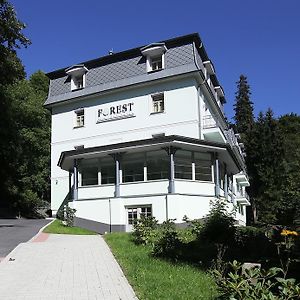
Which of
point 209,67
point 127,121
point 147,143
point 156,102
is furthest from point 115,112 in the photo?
point 147,143

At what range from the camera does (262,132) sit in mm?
54062

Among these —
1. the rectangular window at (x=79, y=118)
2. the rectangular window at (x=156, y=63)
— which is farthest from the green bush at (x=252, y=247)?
the rectangular window at (x=79, y=118)

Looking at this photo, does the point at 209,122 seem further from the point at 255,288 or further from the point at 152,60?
the point at 255,288

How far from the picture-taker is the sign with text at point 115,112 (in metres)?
31.3

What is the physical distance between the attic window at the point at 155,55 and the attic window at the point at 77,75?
5818mm

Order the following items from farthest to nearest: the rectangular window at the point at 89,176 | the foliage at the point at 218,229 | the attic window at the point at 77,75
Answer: the attic window at the point at 77,75
the rectangular window at the point at 89,176
the foliage at the point at 218,229

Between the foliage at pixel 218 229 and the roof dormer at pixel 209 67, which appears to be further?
the roof dormer at pixel 209 67

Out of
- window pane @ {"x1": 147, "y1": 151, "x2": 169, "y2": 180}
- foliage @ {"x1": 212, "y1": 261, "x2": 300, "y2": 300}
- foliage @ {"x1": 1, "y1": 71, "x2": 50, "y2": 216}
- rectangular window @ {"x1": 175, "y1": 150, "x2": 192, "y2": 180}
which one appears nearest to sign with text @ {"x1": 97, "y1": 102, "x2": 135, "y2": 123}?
foliage @ {"x1": 1, "y1": 71, "x2": 50, "y2": 216}

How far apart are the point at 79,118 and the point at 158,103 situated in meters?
7.29

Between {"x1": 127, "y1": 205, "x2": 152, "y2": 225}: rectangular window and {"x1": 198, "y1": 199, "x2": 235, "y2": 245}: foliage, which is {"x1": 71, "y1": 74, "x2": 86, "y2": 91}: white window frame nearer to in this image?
{"x1": 127, "y1": 205, "x2": 152, "y2": 225}: rectangular window

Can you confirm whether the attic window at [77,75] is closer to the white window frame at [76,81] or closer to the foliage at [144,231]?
the white window frame at [76,81]

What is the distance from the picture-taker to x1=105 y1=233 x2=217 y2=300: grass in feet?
24.7

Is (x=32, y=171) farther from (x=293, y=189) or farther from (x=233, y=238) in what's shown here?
(x=293, y=189)

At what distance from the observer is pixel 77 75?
34281mm
